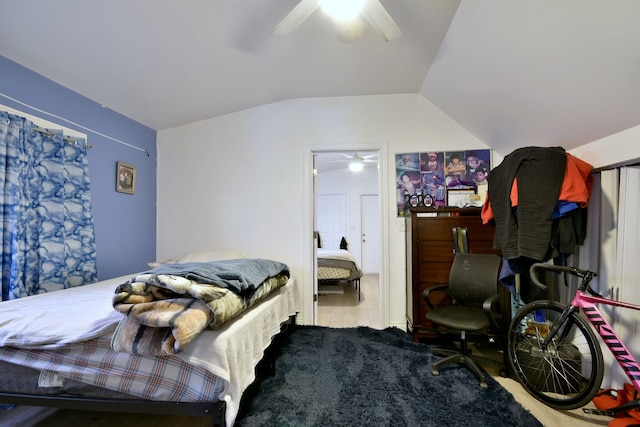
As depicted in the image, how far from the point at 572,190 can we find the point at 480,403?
141 centimetres

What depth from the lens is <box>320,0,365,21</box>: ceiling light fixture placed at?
4.43 ft

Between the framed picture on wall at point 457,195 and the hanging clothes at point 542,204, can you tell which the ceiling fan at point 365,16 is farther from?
the framed picture on wall at point 457,195

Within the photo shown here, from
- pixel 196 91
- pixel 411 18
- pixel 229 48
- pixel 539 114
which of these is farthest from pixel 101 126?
pixel 539 114

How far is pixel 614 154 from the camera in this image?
1.73 meters

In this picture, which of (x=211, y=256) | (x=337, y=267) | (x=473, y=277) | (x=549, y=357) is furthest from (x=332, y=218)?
(x=549, y=357)

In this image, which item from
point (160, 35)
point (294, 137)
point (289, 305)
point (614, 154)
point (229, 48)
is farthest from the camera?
point (294, 137)

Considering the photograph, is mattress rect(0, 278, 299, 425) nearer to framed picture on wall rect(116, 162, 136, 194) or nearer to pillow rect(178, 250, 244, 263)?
pillow rect(178, 250, 244, 263)

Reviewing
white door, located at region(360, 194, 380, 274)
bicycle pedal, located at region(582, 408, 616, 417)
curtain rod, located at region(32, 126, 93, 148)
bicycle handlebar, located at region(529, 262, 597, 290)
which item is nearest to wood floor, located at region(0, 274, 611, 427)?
bicycle pedal, located at region(582, 408, 616, 417)

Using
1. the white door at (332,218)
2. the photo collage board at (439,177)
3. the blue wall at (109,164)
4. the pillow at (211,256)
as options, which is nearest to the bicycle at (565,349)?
the photo collage board at (439,177)

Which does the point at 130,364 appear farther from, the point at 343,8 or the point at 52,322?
the point at 343,8

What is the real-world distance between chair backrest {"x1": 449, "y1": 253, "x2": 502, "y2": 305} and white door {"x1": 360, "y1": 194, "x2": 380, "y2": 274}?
4.32 meters

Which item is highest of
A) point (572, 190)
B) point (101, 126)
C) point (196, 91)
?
point (196, 91)

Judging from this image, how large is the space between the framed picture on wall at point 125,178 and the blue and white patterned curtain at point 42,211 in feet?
1.22

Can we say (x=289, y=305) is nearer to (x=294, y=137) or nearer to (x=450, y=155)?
(x=294, y=137)
